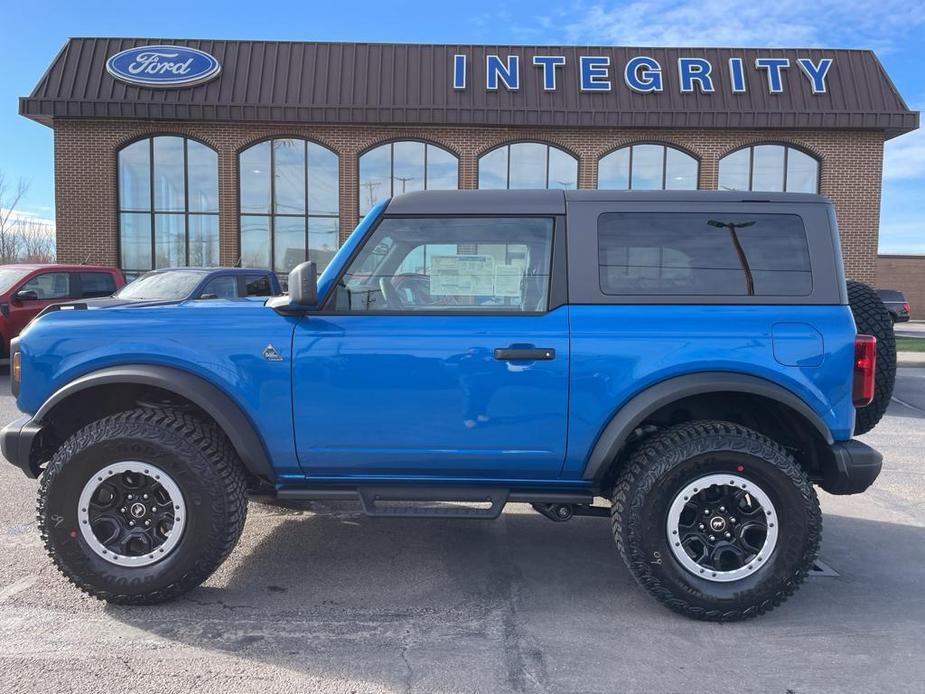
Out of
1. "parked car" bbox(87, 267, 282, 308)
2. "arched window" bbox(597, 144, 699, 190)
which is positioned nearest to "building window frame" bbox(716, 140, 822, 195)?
"arched window" bbox(597, 144, 699, 190)

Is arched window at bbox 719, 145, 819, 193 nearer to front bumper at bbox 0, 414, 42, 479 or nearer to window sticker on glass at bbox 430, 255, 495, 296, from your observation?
window sticker on glass at bbox 430, 255, 495, 296

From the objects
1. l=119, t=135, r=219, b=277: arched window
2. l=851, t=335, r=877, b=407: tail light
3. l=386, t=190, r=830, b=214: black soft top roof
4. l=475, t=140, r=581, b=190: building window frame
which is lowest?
l=851, t=335, r=877, b=407: tail light

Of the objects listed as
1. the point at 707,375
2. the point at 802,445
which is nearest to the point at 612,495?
the point at 707,375

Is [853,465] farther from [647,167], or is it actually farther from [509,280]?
[647,167]

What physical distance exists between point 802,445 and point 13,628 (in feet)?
12.9

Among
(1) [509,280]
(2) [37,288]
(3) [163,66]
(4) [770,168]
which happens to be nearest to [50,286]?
(2) [37,288]

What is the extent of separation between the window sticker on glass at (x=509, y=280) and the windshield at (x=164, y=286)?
22.4 feet

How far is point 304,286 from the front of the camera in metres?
3.16

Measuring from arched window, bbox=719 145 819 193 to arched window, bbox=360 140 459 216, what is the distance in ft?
→ 24.0

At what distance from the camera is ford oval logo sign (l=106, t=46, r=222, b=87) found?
1659 centimetres

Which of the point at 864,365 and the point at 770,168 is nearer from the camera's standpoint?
the point at 864,365

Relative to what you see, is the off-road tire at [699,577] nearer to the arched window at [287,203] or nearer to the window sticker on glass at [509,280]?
the window sticker on glass at [509,280]

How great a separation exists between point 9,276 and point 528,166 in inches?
471

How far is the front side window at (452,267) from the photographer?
131 inches
